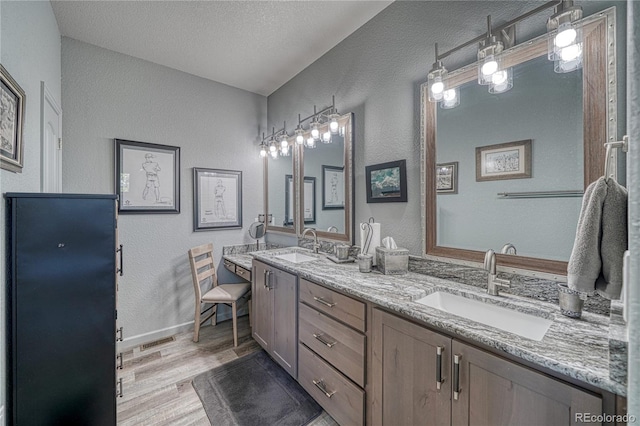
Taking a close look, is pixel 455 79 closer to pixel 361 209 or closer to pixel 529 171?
pixel 529 171

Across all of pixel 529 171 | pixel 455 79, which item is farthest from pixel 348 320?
pixel 455 79

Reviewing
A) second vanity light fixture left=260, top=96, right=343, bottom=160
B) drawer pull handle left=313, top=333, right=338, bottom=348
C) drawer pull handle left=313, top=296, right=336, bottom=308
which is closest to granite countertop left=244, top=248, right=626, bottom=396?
drawer pull handle left=313, top=296, right=336, bottom=308

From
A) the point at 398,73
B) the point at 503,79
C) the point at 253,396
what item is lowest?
the point at 253,396

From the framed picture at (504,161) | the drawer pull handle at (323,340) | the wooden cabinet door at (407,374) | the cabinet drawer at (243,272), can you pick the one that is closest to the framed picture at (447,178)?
the framed picture at (504,161)

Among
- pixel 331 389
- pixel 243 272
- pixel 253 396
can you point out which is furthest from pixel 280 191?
pixel 331 389

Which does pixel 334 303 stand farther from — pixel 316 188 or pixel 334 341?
pixel 316 188

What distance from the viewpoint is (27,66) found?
4.78ft

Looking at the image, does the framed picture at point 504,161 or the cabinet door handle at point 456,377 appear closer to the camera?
the cabinet door handle at point 456,377

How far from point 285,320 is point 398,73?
2.05m

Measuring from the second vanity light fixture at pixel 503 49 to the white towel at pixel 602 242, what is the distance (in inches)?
26.7

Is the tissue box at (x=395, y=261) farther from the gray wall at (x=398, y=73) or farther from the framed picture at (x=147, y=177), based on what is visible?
the framed picture at (x=147, y=177)

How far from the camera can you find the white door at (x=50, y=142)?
1.71m

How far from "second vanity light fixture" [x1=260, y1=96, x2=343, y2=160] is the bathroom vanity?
1.25 meters

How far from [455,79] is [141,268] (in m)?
3.19
